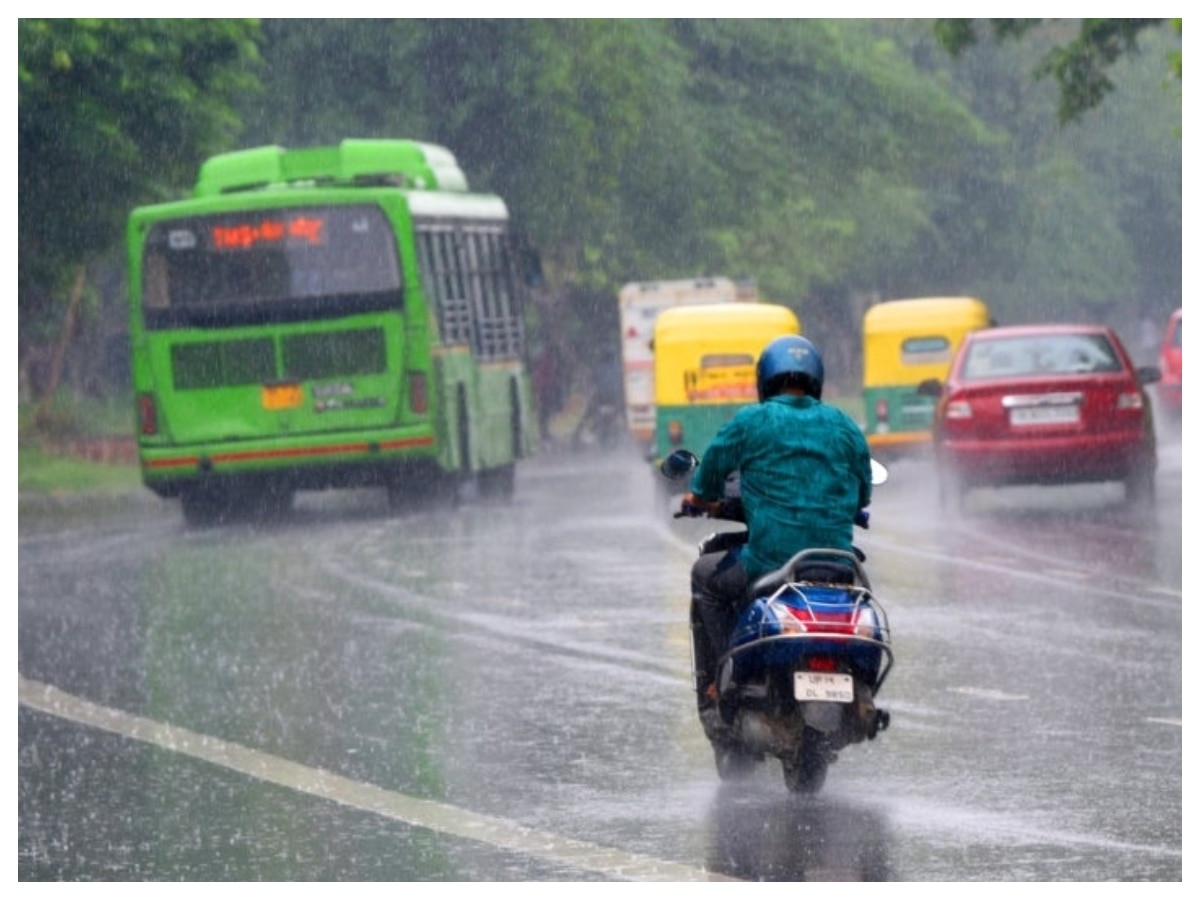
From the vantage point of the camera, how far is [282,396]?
28750mm

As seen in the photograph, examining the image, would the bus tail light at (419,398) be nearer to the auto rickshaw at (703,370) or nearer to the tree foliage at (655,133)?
the auto rickshaw at (703,370)

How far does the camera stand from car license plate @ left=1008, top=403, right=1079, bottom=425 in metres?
25.6

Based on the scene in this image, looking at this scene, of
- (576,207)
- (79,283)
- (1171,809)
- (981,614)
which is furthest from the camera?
(576,207)

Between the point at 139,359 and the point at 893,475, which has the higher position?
the point at 139,359

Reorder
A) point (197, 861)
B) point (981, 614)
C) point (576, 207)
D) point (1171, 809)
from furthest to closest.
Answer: point (576, 207)
point (981, 614)
point (1171, 809)
point (197, 861)

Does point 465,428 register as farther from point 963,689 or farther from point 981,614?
point 963,689

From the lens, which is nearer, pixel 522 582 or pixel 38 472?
pixel 522 582

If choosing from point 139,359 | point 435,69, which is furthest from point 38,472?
point 435,69

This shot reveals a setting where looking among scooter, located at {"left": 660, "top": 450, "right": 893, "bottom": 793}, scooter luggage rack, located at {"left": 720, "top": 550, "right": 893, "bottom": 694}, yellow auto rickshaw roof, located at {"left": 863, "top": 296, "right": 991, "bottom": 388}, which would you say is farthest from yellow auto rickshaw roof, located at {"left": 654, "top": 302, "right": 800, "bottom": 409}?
scooter luggage rack, located at {"left": 720, "top": 550, "right": 893, "bottom": 694}

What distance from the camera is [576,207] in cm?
5197

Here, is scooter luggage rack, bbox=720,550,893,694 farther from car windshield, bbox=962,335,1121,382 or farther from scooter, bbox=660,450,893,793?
car windshield, bbox=962,335,1121,382

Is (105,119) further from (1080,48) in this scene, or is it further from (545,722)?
(545,722)

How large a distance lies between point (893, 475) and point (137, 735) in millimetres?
23031

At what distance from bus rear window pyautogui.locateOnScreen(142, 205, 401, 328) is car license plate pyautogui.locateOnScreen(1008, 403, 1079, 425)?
20.9ft
